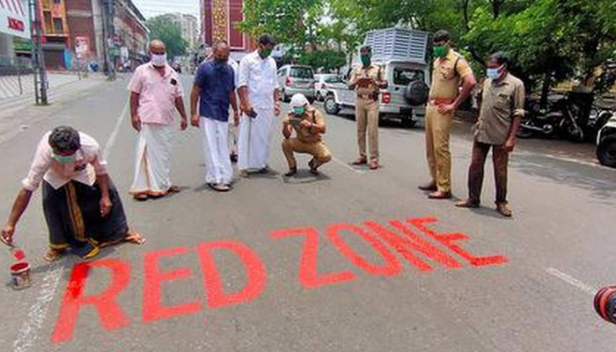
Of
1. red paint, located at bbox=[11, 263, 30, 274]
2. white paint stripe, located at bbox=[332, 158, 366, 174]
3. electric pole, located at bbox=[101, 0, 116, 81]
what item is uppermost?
electric pole, located at bbox=[101, 0, 116, 81]

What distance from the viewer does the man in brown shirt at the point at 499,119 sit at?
5293 millimetres

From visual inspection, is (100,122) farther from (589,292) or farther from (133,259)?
(589,292)

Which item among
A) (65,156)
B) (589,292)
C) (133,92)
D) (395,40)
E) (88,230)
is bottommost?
(589,292)

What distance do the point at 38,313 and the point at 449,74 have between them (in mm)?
4878

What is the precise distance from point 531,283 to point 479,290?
1.58 ft

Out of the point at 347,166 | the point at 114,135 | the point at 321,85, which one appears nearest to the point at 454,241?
the point at 347,166

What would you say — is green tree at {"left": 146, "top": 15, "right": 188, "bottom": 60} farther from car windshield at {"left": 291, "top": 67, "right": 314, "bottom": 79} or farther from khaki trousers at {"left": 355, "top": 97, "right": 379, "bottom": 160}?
khaki trousers at {"left": 355, "top": 97, "right": 379, "bottom": 160}

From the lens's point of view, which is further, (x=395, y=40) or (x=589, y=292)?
(x=395, y=40)

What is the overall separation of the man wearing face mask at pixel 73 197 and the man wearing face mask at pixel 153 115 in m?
1.42

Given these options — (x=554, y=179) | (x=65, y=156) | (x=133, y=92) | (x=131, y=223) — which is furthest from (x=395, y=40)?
(x=65, y=156)

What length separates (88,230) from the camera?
4.21 metres

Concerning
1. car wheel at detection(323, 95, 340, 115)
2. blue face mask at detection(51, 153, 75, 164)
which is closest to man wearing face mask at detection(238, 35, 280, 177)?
blue face mask at detection(51, 153, 75, 164)

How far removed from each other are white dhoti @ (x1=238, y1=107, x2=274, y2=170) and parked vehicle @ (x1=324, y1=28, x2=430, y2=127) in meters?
6.11

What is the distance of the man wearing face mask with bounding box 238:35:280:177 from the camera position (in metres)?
6.85
